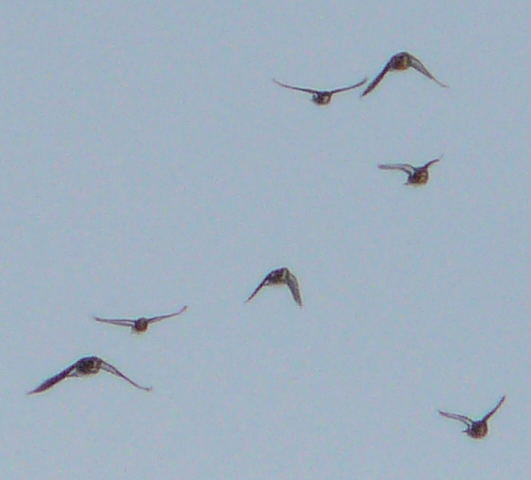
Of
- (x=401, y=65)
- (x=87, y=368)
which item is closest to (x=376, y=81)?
(x=401, y=65)

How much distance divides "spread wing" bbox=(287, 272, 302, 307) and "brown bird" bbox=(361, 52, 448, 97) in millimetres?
2558

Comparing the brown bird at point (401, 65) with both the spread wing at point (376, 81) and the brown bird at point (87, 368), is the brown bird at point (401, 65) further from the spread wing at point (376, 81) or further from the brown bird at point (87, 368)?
the brown bird at point (87, 368)

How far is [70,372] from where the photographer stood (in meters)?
15.9

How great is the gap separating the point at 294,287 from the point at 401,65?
10.7 ft

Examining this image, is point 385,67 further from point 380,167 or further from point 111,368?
point 111,368

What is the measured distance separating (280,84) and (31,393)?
4.84m

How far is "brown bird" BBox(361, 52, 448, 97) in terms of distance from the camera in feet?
55.2

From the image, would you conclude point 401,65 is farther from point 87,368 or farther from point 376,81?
point 87,368

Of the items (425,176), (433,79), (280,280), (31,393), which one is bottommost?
(31,393)

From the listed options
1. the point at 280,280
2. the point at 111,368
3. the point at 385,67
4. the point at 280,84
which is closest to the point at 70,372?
the point at 111,368

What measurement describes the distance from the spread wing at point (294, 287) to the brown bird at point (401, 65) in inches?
101

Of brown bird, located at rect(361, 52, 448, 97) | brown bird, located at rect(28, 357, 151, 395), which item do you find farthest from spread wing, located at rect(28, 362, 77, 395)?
brown bird, located at rect(361, 52, 448, 97)

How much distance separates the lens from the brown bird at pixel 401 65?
55.2 feet

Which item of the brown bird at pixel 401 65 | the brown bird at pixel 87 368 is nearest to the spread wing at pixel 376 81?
the brown bird at pixel 401 65
